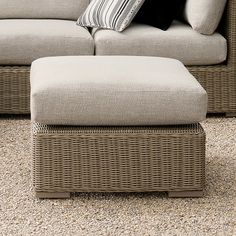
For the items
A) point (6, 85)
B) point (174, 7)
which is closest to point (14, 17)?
point (6, 85)

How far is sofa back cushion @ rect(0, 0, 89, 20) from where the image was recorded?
4.35 meters

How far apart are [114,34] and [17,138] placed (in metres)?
0.74

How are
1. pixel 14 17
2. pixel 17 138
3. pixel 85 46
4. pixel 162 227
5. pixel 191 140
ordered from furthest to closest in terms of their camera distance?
pixel 14 17, pixel 85 46, pixel 17 138, pixel 191 140, pixel 162 227

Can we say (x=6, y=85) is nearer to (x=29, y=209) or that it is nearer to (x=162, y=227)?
(x=29, y=209)

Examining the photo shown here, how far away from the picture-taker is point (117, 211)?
279 centimetres

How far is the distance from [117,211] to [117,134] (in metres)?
0.27

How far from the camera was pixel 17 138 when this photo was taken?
3637 mm

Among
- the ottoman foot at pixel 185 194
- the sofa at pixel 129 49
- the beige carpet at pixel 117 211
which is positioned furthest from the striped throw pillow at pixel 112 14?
the ottoman foot at pixel 185 194

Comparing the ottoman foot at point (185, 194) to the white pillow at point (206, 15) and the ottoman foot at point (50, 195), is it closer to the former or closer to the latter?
the ottoman foot at point (50, 195)

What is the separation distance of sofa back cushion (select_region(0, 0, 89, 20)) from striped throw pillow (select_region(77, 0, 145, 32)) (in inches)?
9.8

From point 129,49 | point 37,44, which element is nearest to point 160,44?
point 129,49

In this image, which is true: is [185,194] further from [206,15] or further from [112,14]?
[112,14]

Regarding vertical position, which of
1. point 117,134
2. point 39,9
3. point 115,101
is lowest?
point 39,9

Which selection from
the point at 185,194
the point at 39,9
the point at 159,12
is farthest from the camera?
the point at 39,9
